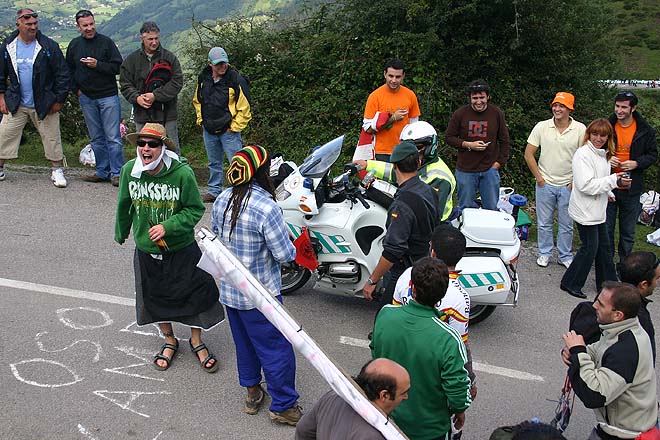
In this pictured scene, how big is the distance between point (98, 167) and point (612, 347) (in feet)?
24.5

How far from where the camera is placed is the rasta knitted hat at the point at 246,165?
4.15 meters

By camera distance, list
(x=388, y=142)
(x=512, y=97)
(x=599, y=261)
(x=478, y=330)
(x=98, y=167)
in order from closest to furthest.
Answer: (x=478, y=330) → (x=599, y=261) → (x=388, y=142) → (x=98, y=167) → (x=512, y=97)

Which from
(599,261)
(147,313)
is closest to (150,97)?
(147,313)

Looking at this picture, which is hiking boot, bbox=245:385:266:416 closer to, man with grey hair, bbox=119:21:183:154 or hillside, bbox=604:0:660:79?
man with grey hair, bbox=119:21:183:154

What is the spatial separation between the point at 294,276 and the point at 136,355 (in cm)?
164

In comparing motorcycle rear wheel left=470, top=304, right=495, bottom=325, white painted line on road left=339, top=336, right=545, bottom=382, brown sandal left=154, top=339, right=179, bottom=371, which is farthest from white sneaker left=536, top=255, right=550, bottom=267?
brown sandal left=154, top=339, right=179, bottom=371

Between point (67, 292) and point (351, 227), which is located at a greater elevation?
point (351, 227)

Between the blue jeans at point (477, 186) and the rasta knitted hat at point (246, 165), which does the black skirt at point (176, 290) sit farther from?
the blue jeans at point (477, 186)

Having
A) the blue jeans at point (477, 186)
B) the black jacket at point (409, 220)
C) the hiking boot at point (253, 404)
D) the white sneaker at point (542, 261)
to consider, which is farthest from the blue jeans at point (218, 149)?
the hiking boot at point (253, 404)

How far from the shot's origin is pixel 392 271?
503 cm

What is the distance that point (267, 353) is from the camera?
4.32 meters

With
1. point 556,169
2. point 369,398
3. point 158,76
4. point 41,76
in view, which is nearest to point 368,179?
point 556,169

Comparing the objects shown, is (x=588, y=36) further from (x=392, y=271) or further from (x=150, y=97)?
(x=392, y=271)

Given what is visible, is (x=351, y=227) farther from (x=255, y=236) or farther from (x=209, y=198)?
(x=209, y=198)
